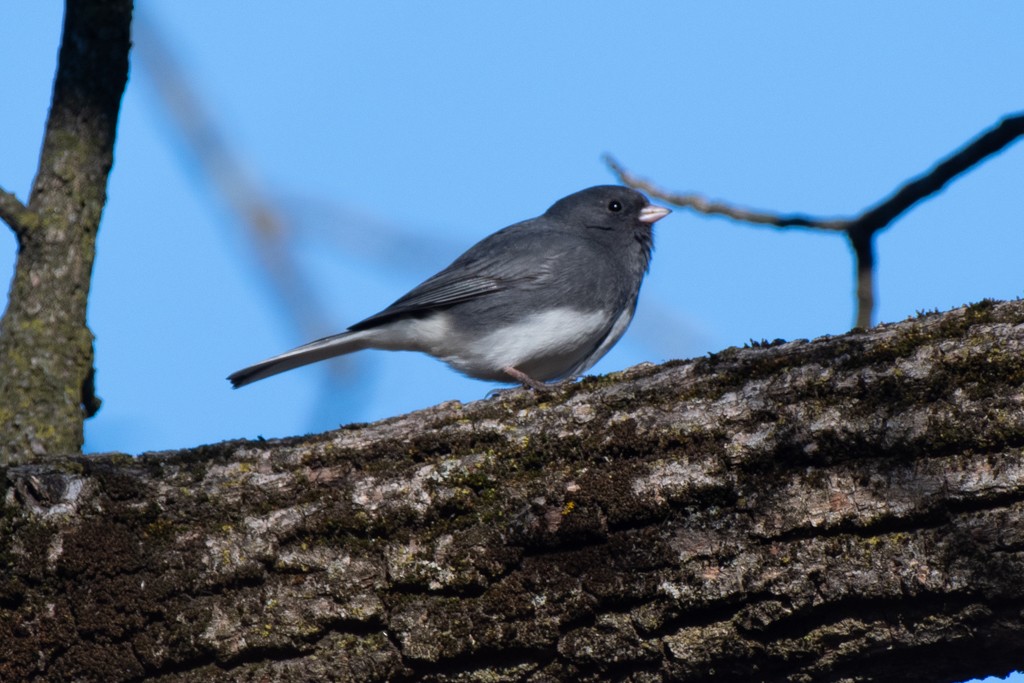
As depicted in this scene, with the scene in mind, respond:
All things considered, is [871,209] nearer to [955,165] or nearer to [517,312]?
[955,165]

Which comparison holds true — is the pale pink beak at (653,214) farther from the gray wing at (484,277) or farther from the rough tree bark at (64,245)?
the rough tree bark at (64,245)

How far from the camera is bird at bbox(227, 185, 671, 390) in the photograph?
4.86m

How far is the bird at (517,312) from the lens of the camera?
16.0ft

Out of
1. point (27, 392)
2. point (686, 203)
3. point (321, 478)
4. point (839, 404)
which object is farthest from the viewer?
point (686, 203)

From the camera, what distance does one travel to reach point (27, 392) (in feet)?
11.5

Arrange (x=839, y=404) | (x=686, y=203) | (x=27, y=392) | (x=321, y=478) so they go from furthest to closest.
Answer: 1. (x=686, y=203)
2. (x=27, y=392)
3. (x=321, y=478)
4. (x=839, y=404)

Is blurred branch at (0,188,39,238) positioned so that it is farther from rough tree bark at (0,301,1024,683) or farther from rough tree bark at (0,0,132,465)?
rough tree bark at (0,301,1024,683)

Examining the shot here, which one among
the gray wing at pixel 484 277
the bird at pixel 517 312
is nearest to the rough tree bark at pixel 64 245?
the bird at pixel 517 312

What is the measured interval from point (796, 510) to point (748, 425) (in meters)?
0.24

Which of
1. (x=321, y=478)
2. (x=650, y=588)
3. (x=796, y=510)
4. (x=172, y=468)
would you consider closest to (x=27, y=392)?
(x=172, y=468)

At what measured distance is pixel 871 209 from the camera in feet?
11.0

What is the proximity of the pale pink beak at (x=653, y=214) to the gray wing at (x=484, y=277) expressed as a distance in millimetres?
616

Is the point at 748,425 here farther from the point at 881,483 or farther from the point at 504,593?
the point at 504,593

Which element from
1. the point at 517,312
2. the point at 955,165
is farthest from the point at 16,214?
the point at 955,165
